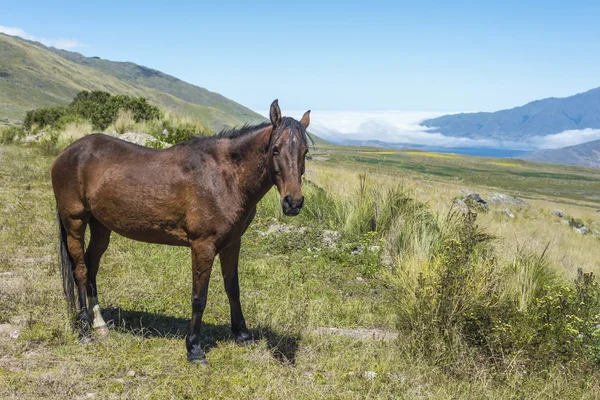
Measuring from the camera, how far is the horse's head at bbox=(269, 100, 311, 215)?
413 cm

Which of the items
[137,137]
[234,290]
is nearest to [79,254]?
[234,290]

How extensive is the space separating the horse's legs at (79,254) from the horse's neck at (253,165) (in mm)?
2015

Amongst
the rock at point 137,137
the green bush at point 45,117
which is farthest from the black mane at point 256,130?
the green bush at point 45,117

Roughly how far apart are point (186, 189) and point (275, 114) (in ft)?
4.07

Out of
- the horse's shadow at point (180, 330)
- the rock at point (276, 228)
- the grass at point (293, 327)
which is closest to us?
the grass at point (293, 327)

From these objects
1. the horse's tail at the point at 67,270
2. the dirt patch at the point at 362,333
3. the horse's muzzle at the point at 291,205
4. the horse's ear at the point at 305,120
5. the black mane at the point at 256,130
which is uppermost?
the horse's ear at the point at 305,120

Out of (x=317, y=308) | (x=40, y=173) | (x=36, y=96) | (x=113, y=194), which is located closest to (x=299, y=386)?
(x=317, y=308)

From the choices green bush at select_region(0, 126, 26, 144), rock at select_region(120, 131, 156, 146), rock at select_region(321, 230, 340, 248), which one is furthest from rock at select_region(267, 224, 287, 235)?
green bush at select_region(0, 126, 26, 144)

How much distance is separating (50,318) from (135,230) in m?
1.64

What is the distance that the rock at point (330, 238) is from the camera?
982cm

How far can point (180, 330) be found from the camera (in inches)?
224

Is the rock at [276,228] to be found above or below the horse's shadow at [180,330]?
above

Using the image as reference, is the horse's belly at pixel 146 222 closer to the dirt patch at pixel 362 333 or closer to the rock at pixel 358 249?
the dirt patch at pixel 362 333

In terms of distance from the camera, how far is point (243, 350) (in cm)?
523
